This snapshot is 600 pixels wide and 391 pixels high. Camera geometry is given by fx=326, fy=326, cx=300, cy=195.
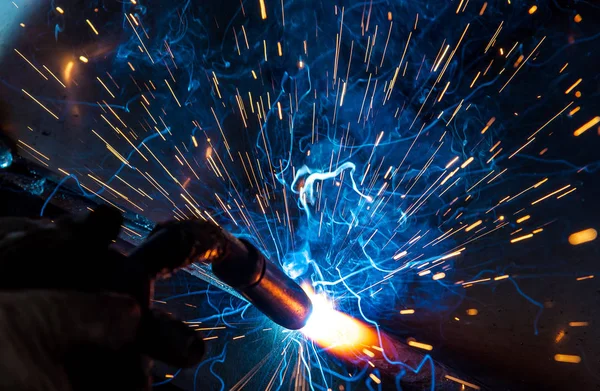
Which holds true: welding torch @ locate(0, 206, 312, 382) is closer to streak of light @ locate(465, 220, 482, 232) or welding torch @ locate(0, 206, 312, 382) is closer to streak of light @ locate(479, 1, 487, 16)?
streak of light @ locate(465, 220, 482, 232)

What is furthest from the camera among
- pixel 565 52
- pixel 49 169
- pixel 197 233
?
pixel 49 169

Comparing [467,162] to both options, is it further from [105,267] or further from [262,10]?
[105,267]

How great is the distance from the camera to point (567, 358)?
1.98m

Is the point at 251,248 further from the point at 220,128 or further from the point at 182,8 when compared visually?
the point at 182,8

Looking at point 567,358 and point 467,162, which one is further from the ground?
point 467,162

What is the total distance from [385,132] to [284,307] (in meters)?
1.36

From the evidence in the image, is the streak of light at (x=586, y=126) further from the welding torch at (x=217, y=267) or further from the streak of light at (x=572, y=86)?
the welding torch at (x=217, y=267)

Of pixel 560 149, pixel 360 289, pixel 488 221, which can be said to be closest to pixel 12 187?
pixel 360 289

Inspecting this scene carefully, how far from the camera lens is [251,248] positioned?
137 centimetres

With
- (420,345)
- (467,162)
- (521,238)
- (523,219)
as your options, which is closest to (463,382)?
(420,345)

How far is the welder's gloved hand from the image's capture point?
801 mm

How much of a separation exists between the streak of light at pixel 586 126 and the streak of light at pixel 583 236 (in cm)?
57

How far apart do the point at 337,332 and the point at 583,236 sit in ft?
5.29

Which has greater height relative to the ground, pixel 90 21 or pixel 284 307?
pixel 90 21
